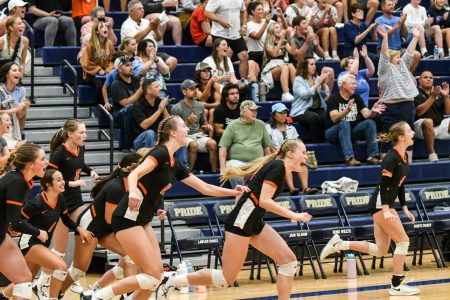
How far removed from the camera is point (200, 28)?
17.9 meters

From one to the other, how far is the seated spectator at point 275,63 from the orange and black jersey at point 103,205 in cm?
684

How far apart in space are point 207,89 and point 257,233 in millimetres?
5873

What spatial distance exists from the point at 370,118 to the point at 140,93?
13.0ft

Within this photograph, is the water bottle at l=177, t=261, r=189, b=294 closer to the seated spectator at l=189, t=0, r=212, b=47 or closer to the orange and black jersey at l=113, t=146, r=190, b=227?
the orange and black jersey at l=113, t=146, r=190, b=227

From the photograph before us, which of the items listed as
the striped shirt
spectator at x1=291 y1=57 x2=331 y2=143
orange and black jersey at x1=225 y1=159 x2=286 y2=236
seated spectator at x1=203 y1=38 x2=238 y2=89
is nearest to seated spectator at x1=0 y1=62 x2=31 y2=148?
seated spectator at x1=203 y1=38 x2=238 y2=89

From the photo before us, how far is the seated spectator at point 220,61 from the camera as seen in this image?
1659 centimetres

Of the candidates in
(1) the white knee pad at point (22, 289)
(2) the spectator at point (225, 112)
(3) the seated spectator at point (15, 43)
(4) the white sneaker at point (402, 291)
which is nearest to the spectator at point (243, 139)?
(2) the spectator at point (225, 112)

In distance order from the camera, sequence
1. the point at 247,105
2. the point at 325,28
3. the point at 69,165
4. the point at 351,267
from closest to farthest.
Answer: the point at 69,165 < the point at 351,267 < the point at 247,105 < the point at 325,28

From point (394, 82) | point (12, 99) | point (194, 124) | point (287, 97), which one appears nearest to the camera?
point (12, 99)

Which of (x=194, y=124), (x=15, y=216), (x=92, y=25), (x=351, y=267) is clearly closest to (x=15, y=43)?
(x=92, y=25)

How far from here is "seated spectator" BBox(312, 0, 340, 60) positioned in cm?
1895

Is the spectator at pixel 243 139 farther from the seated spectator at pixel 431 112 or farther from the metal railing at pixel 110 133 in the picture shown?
the seated spectator at pixel 431 112

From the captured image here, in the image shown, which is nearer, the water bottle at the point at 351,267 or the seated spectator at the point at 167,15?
the water bottle at the point at 351,267

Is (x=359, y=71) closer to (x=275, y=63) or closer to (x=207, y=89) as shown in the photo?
(x=275, y=63)
